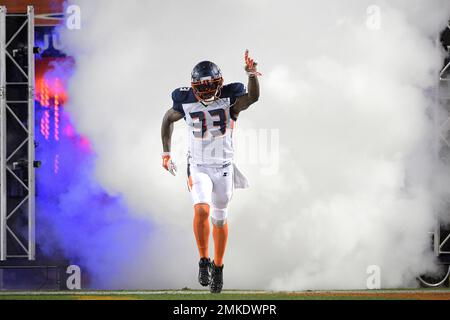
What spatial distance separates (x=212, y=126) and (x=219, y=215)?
96cm

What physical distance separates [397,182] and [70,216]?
4123 mm

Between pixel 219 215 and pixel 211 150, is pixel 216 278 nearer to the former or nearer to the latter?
pixel 219 215

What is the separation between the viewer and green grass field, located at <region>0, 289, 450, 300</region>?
966 cm

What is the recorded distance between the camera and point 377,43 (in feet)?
38.4

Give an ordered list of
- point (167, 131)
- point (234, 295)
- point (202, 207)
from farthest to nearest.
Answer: point (167, 131) < point (234, 295) < point (202, 207)

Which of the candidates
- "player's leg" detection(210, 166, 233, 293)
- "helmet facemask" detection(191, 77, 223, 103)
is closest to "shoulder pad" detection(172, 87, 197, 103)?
"helmet facemask" detection(191, 77, 223, 103)

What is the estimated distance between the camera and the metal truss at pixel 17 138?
464 inches

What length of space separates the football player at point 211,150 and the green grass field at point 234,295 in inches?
16.3

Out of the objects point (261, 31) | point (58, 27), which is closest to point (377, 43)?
point (261, 31)

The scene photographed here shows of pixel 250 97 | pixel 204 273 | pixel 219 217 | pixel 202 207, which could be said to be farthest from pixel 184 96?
pixel 204 273

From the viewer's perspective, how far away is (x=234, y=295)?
992 centimetres

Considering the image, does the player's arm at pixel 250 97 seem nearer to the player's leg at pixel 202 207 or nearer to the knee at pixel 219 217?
the player's leg at pixel 202 207

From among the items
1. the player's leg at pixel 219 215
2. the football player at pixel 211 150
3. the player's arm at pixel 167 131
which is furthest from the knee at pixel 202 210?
the player's arm at pixel 167 131

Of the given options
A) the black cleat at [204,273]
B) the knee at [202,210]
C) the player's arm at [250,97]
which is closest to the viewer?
the player's arm at [250,97]
